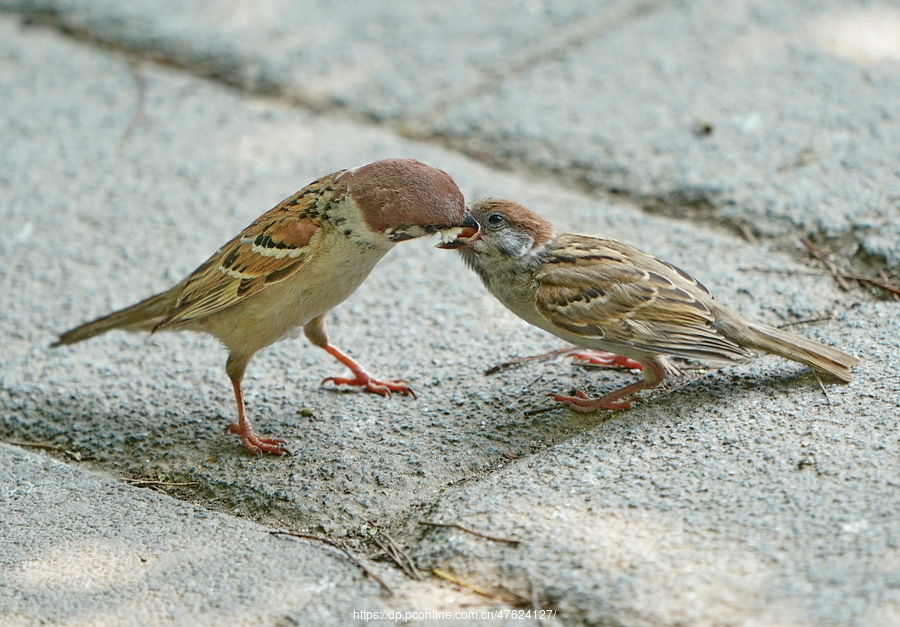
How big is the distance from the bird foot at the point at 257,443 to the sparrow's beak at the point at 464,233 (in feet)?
3.06

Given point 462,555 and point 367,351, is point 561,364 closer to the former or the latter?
point 367,351

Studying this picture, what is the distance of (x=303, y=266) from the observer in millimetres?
3734

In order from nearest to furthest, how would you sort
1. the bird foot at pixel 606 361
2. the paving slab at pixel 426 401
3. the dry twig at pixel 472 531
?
the paving slab at pixel 426 401 → the dry twig at pixel 472 531 → the bird foot at pixel 606 361

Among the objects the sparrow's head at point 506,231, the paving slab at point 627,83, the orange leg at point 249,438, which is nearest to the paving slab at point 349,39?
the paving slab at point 627,83

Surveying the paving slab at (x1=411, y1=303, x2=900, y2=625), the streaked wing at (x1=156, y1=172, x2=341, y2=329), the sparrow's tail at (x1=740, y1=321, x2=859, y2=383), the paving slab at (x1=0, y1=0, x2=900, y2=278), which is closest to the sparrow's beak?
the streaked wing at (x1=156, y1=172, x2=341, y2=329)

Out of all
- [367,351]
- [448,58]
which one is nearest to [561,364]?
[367,351]

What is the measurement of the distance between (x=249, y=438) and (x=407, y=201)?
1.03 meters

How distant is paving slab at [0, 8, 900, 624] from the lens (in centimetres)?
270

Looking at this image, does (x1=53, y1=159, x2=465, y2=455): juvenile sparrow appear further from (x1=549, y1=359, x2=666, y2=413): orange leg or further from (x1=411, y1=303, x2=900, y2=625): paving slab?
(x1=411, y1=303, x2=900, y2=625): paving slab

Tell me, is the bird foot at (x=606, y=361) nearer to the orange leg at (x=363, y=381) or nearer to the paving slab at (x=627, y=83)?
the orange leg at (x=363, y=381)

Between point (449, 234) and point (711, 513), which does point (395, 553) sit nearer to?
point (711, 513)

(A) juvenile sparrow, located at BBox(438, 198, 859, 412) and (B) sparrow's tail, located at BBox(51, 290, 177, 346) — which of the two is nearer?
(A) juvenile sparrow, located at BBox(438, 198, 859, 412)

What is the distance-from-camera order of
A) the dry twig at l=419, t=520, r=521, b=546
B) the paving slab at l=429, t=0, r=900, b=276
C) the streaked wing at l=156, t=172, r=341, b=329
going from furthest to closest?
the paving slab at l=429, t=0, r=900, b=276 < the streaked wing at l=156, t=172, r=341, b=329 < the dry twig at l=419, t=520, r=521, b=546

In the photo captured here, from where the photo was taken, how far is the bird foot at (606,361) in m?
3.98
